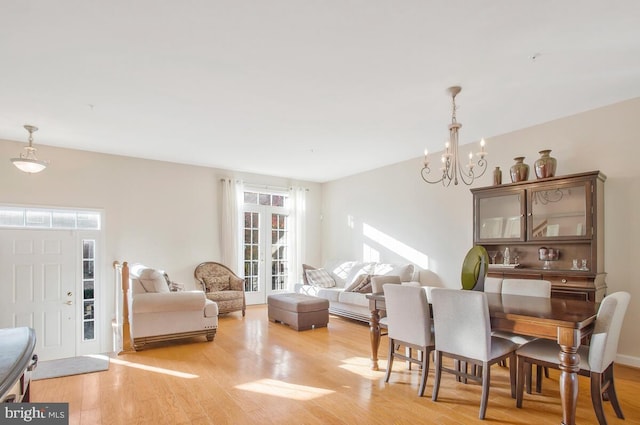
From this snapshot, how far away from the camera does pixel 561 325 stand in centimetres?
229

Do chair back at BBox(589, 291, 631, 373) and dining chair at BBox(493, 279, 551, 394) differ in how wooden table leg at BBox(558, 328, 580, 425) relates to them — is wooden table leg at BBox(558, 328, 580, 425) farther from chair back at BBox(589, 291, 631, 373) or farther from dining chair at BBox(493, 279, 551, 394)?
dining chair at BBox(493, 279, 551, 394)

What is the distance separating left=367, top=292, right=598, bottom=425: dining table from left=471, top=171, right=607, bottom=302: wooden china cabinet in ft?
3.01

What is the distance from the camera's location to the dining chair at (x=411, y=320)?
2961 millimetres

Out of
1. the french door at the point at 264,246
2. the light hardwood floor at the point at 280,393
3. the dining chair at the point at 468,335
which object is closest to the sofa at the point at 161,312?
the light hardwood floor at the point at 280,393

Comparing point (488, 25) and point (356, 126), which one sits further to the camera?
point (356, 126)

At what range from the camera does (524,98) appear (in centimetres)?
366

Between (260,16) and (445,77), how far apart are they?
1.75 m

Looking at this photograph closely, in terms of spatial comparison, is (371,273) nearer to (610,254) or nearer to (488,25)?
(610,254)

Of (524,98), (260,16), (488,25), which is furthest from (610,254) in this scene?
(260,16)

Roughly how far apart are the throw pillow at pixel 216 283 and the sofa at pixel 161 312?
169 centimetres

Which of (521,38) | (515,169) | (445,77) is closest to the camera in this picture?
(521,38)

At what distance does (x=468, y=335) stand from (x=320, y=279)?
171 inches

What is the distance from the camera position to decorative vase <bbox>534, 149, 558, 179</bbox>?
3.98 meters

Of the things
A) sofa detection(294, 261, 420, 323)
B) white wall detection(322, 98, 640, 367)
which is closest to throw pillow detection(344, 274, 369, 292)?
sofa detection(294, 261, 420, 323)
